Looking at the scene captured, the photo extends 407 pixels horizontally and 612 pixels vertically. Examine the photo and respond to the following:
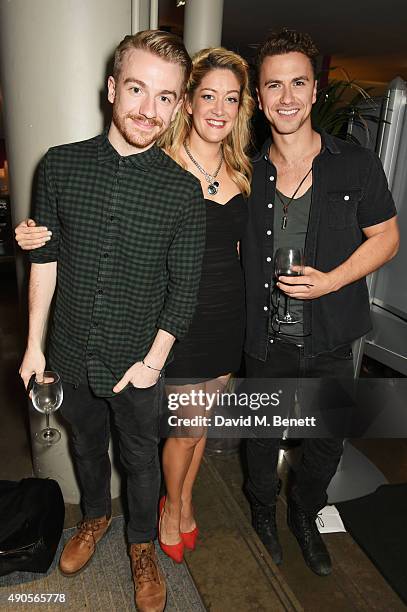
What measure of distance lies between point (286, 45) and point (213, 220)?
0.71 m

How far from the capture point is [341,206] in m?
1.95

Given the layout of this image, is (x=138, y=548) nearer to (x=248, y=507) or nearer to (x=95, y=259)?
(x=248, y=507)

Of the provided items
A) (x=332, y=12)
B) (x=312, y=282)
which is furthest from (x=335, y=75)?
(x=312, y=282)

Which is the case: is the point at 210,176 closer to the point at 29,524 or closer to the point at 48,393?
the point at 48,393

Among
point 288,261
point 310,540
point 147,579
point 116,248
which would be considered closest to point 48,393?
point 116,248

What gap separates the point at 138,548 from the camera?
1.98m

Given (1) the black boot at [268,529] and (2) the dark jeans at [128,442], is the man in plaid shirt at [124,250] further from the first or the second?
(1) the black boot at [268,529]

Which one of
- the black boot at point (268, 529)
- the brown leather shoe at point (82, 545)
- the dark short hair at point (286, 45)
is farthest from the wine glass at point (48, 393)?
the dark short hair at point (286, 45)

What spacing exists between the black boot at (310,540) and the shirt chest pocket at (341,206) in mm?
1339

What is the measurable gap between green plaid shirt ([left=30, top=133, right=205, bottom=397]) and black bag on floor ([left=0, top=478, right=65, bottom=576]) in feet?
2.29

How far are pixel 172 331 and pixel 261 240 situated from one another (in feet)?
2.01

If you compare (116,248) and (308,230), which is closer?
(116,248)

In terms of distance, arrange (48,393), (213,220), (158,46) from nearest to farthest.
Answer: (158,46) → (48,393) → (213,220)

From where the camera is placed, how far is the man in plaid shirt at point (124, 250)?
152 cm
